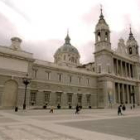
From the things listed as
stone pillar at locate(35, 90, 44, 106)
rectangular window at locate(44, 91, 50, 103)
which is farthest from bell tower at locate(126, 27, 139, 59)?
stone pillar at locate(35, 90, 44, 106)

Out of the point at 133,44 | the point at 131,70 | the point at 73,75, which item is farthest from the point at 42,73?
the point at 133,44

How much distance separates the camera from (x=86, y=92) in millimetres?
43719

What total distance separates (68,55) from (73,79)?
30912mm

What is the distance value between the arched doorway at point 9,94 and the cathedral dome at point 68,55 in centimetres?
3992

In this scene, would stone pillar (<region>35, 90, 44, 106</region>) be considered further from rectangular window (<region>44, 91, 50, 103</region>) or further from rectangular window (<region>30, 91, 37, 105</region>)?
rectangular window (<region>44, 91, 50, 103</region>)

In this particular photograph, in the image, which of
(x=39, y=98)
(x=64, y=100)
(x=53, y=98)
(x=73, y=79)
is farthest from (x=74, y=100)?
(x=39, y=98)

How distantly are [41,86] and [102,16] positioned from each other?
3428 cm

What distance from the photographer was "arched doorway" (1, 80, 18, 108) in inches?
1123

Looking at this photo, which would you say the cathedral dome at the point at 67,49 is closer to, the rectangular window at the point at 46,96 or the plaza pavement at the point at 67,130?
the rectangular window at the point at 46,96

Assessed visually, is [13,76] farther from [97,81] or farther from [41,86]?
[97,81]

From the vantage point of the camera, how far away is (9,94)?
29.1 meters

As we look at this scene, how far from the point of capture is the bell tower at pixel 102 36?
161 ft

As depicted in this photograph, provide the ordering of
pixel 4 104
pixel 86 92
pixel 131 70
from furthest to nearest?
1. pixel 131 70
2. pixel 86 92
3. pixel 4 104

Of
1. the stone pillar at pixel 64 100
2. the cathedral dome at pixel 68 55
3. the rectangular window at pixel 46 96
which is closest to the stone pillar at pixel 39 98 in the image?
the rectangular window at pixel 46 96
